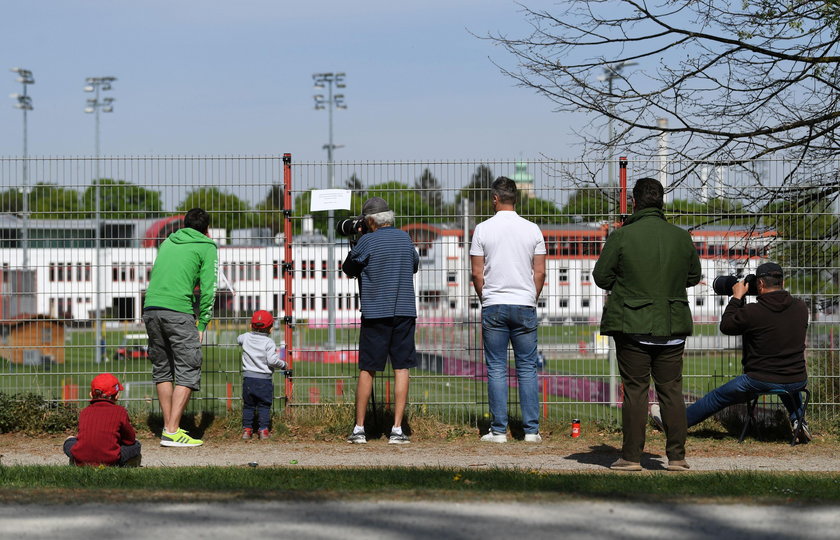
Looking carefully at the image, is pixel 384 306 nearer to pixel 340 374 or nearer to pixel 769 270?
pixel 340 374

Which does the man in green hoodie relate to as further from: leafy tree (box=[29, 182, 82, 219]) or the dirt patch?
leafy tree (box=[29, 182, 82, 219])

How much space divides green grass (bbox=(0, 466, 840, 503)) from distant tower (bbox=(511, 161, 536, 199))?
132 inches

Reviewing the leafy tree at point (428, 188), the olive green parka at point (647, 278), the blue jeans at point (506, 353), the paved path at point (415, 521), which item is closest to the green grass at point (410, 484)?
the paved path at point (415, 521)

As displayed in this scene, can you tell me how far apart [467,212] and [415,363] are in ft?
5.08

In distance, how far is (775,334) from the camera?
900 centimetres

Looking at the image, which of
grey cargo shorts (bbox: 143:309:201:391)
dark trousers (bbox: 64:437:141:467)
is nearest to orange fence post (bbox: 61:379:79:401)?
grey cargo shorts (bbox: 143:309:201:391)

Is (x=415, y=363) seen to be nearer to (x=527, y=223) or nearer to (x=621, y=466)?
(x=527, y=223)

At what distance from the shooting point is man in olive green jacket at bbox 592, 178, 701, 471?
24.6 ft

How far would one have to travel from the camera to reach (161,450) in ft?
29.7

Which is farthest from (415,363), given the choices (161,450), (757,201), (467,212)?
(757,201)

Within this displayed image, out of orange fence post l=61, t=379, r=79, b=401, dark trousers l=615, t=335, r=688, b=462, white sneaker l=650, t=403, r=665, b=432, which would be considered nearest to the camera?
dark trousers l=615, t=335, r=688, b=462

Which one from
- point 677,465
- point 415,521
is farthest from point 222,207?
point 415,521

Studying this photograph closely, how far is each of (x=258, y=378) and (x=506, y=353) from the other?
221 centimetres

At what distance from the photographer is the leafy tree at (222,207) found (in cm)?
1001
